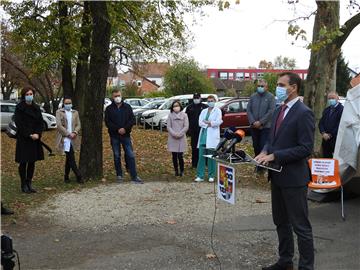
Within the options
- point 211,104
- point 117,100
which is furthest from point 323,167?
point 117,100

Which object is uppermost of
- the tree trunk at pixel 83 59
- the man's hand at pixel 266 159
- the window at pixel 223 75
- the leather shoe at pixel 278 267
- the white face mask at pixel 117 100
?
the window at pixel 223 75

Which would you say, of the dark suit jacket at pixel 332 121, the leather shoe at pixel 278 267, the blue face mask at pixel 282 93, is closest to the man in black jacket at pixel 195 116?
the dark suit jacket at pixel 332 121

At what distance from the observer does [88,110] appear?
36.8 ft

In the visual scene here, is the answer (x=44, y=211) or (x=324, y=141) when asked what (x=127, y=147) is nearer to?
(x=44, y=211)

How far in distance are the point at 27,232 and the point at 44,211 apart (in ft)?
4.18

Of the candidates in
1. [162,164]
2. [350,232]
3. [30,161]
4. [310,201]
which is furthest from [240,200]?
[162,164]

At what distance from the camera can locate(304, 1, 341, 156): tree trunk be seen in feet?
37.8

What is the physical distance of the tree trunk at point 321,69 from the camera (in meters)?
11.5

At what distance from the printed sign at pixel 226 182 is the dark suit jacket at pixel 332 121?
16.5 feet

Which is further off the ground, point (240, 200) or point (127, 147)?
point (127, 147)

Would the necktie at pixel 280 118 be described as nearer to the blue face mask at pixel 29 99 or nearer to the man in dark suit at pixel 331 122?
the man in dark suit at pixel 331 122

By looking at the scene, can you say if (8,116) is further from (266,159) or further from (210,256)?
(266,159)

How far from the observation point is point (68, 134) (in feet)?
34.2

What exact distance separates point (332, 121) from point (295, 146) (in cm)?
546
